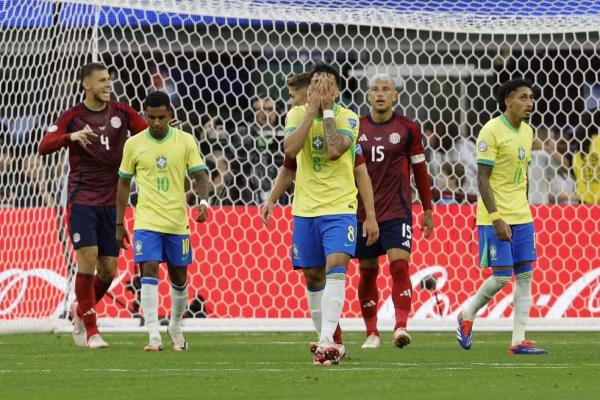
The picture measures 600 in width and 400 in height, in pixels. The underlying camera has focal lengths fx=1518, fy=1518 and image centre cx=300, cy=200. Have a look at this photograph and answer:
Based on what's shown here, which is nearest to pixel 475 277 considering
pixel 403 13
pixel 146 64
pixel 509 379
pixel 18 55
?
pixel 403 13

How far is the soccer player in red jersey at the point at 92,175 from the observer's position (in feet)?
39.1

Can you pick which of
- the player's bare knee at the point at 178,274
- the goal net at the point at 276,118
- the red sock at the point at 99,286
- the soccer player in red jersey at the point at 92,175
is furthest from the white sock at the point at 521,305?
the goal net at the point at 276,118

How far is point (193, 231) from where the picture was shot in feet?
49.5

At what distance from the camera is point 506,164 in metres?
10.8

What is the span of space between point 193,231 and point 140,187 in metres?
3.72

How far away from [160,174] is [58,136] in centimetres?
104

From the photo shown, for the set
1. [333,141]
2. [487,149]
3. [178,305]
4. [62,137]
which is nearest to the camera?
[333,141]

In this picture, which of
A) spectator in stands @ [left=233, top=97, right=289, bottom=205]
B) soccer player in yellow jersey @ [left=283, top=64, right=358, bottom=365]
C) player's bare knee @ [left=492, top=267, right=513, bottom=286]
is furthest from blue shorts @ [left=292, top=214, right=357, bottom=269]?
spectator in stands @ [left=233, top=97, right=289, bottom=205]

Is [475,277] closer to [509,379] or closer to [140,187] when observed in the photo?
[140,187]

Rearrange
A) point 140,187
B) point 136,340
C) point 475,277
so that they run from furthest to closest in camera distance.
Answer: point 475,277 < point 136,340 < point 140,187

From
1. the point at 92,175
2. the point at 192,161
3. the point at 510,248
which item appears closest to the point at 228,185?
the point at 92,175

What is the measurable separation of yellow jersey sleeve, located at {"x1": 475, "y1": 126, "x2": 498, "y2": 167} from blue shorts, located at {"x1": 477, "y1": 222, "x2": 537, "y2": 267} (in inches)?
18.7

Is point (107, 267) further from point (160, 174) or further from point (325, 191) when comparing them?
point (325, 191)

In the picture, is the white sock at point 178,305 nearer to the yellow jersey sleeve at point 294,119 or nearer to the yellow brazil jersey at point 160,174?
the yellow brazil jersey at point 160,174
